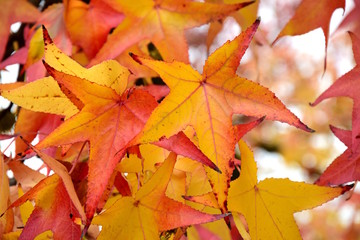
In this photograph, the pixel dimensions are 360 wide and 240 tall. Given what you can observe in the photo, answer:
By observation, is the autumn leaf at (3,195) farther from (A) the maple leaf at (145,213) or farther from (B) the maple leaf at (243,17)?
(B) the maple leaf at (243,17)

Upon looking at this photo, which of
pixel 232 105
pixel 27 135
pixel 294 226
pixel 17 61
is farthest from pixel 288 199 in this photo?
pixel 17 61

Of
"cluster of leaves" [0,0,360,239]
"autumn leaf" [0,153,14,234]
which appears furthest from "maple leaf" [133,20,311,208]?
"autumn leaf" [0,153,14,234]

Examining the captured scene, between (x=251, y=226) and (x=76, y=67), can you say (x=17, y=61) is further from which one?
(x=251, y=226)

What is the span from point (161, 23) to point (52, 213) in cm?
32

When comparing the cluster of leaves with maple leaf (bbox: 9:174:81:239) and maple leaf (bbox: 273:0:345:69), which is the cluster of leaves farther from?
maple leaf (bbox: 273:0:345:69)

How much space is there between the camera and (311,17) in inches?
31.4

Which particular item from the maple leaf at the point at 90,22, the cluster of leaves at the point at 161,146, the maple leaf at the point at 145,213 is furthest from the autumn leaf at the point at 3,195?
the maple leaf at the point at 90,22

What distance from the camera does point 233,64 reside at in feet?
1.82

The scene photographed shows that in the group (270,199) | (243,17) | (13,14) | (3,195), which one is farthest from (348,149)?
(13,14)

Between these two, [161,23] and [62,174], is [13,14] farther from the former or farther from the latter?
[62,174]

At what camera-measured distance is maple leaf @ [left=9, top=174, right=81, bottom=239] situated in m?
0.59

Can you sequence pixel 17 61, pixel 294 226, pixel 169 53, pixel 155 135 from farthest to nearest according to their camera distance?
pixel 17 61
pixel 169 53
pixel 294 226
pixel 155 135

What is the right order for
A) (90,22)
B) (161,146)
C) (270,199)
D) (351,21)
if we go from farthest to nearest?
(90,22)
(351,21)
(270,199)
(161,146)

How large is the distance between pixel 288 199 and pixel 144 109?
0.70 ft
